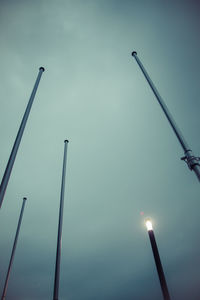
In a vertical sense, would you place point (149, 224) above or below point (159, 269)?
above

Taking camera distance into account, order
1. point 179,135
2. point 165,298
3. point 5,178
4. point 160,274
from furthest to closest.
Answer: point 179,135
point 160,274
point 165,298
point 5,178

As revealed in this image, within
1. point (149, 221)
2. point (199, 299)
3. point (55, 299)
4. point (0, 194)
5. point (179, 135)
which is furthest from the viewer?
point (199, 299)

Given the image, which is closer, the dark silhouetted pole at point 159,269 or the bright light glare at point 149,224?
the dark silhouetted pole at point 159,269

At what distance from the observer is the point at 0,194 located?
13.3 ft

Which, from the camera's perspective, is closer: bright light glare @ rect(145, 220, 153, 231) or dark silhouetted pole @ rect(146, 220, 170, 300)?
dark silhouetted pole @ rect(146, 220, 170, 300)

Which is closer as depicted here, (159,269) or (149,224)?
(159,269)

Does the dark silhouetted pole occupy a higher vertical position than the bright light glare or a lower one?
lower

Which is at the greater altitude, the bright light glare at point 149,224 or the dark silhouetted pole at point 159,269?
the bright light glare at point 149,224

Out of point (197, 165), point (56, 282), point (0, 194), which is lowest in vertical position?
point (56, 282)

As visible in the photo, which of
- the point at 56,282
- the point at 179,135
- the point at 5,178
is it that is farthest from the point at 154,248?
the point at 5,178

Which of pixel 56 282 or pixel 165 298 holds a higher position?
pixel 56 282

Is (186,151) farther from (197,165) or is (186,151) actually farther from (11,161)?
(11,161)

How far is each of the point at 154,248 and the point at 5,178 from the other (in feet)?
16.6

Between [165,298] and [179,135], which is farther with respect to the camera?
[179,135]
